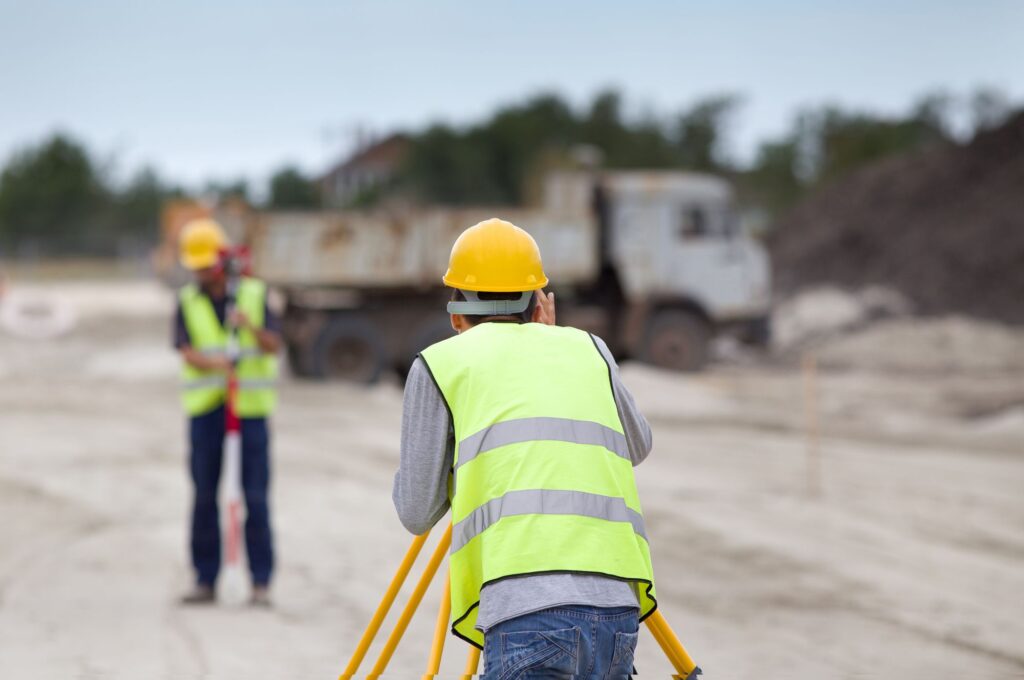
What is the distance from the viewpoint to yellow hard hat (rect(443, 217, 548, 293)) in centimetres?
293

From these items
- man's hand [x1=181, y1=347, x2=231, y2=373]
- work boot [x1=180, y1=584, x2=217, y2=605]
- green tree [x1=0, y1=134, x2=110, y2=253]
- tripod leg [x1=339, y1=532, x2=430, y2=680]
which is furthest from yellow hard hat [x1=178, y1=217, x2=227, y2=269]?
green tree [x1=0, y1=134, x2=110, y2=253]

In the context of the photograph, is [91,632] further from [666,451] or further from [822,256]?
[822,256]

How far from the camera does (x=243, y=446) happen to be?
6.43 metres

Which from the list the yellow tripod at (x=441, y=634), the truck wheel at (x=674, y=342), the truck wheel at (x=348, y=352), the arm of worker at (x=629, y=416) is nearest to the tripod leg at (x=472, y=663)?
the yellow tripod at (x=441, y=634)

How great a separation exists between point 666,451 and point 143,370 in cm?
1114

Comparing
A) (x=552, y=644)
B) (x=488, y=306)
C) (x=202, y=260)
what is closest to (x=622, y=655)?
(x=552, y=644)

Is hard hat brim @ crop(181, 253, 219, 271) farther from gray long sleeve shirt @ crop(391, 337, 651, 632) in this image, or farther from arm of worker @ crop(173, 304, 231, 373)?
gray long sleeve shirt @ crop(391, 337, 651, 632)

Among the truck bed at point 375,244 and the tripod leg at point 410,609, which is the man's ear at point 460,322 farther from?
the truck bed at point 375,244

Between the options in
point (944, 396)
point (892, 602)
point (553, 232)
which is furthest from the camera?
point (553, 232)

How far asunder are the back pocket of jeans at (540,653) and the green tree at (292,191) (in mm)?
42773

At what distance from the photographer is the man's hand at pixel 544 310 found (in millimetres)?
3092

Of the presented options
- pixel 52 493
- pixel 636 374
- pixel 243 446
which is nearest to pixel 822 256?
pixel 636 374

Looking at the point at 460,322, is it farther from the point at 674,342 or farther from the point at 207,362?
the point at 674,342

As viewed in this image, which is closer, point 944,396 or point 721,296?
point 944,396
